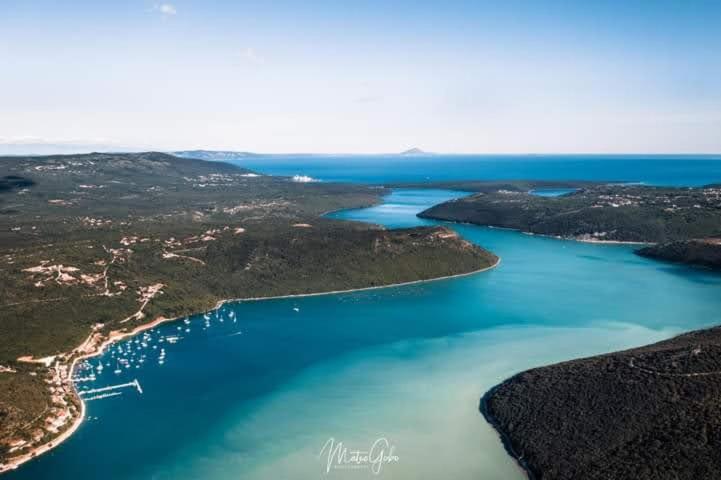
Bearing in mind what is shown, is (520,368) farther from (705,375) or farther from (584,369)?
(705,375)

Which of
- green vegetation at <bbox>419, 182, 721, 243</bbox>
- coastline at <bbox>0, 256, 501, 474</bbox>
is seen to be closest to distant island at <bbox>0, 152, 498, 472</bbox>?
coastline at <bbox>0, 256, 501, 474</bbox>

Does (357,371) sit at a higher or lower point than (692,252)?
lower

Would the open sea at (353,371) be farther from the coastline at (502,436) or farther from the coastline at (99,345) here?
the coastline at (99,345)

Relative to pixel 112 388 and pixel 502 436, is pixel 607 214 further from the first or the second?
pixel 112 388

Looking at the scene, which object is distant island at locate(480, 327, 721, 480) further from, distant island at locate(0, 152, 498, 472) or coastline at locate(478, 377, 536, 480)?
distant island at locate(0, 152, 498, 472)

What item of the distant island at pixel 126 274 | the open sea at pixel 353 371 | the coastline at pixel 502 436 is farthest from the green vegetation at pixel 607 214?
the coastline at pixel 502 436

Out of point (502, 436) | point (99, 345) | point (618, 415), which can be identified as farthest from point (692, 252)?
point (99, 345)

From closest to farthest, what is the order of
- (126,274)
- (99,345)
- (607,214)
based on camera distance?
(99,345), (126,274), (607,214)
